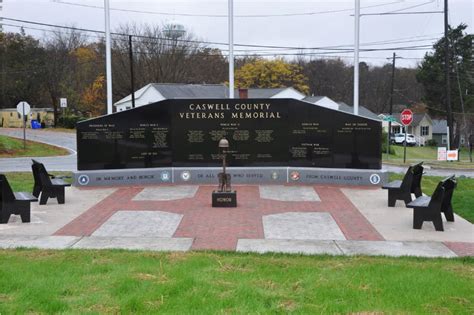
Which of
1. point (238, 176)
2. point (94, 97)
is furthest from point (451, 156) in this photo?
point (94, 97)

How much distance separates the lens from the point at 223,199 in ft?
39.4

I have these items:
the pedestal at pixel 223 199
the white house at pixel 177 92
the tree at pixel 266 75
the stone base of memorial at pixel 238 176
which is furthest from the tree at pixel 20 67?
the pedestal at pixel 223 199

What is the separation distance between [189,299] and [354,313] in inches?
60.7

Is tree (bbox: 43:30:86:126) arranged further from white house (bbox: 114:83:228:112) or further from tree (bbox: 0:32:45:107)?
white house (bbox: 114:83:228:112)

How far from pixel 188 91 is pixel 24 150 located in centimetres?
2219

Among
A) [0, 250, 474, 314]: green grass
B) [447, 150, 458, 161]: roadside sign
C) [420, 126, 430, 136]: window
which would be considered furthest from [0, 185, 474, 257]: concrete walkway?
[420, 126, 430, 136]: window

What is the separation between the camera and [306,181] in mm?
15977

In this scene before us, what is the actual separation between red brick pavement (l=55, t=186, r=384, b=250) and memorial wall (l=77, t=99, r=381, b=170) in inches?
50.0

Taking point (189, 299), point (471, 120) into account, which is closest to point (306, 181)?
point (189, 299)

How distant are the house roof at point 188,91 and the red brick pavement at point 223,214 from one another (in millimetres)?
39954

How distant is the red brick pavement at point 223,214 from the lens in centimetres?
925

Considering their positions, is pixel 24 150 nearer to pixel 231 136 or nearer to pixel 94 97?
pixel 231 136

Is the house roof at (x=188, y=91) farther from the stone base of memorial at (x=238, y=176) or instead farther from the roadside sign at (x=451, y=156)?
the stone base of memorial at (x=238, y=176)

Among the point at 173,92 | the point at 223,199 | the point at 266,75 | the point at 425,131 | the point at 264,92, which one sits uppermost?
the point at 266,75
